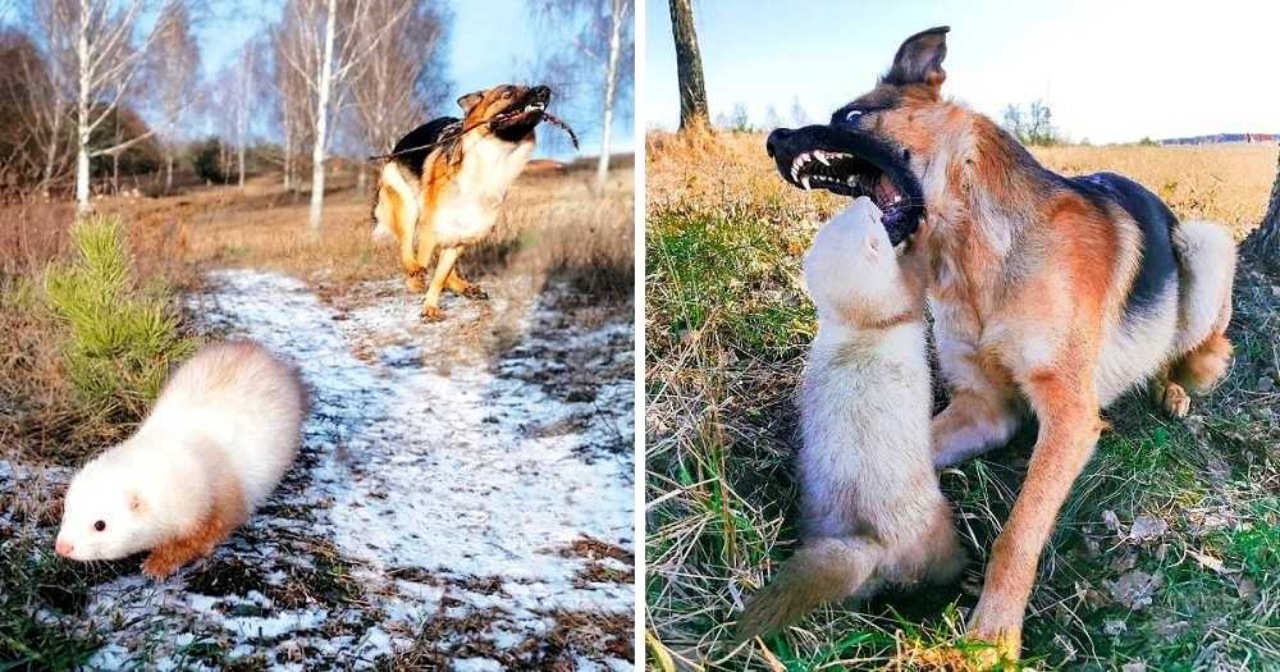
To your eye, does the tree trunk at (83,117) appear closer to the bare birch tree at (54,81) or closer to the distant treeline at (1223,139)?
the bare birch tree at (54,81)

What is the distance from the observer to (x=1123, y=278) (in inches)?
101

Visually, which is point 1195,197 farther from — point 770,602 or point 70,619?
point 70,619

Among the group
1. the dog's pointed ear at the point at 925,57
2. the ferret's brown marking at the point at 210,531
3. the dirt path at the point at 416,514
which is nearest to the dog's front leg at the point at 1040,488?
the dog's pointed ear at the point at 925,57

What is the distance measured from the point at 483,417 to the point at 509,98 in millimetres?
1267

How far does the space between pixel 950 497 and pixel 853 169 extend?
84 cm

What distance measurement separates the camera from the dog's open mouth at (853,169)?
8.50 feet

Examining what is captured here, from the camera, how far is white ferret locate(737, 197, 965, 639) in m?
2.58

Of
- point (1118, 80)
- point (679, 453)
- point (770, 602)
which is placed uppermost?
point (1118, 80)

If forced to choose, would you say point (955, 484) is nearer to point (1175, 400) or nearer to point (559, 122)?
point (1175, 400)

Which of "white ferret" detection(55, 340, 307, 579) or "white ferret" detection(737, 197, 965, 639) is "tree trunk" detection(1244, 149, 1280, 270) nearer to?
"white ferret" detection(737, 197, 965, 639)

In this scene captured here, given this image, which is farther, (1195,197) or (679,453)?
(679,453)

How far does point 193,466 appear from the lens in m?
3.48

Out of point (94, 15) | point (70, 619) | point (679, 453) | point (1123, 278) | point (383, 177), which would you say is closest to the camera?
point (1123, 278)

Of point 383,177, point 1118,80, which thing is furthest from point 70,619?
point 1118,80
